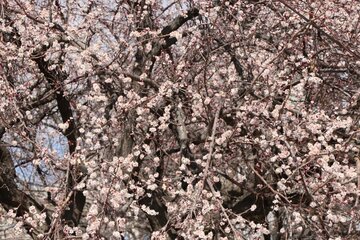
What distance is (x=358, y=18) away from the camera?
5.93 metres

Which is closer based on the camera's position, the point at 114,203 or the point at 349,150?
the point at 114,203

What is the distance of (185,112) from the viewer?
19.9ft

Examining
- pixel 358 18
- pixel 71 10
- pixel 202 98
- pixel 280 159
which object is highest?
pixel 71 10

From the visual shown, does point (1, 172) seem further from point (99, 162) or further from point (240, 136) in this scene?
point (240, 136)

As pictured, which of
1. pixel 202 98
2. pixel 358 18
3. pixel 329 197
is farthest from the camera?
pixel 358 18

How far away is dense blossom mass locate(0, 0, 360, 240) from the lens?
4.84 m

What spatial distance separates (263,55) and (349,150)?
1.68 metres

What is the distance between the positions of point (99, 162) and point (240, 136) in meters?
1.39

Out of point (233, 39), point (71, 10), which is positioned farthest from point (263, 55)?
point (71, 10)

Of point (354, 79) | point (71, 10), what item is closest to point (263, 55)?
point (354, 79)

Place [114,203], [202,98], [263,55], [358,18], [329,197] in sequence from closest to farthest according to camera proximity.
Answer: [114,203]
[329,197]
[202,98]
[358,18]
[263,55]

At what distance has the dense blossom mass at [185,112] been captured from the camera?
4.84 m

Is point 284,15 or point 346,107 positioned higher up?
point 284,15

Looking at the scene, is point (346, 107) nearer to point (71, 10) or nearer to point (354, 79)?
point (354, 79)
